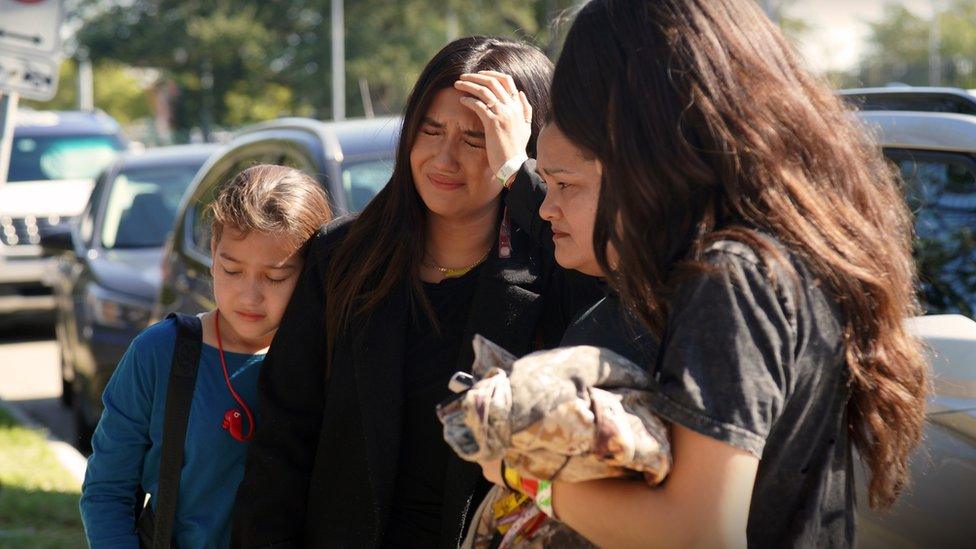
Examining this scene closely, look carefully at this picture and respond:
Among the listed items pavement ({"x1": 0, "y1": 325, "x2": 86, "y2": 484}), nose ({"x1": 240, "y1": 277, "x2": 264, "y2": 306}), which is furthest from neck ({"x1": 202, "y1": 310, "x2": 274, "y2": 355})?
pavement ({"x1": 0, "y1": 325, "x2": 86, "y2": 484})

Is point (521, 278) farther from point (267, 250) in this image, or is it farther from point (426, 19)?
point (426, 19)

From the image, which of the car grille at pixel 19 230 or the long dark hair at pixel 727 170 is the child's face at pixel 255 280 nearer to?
the long dark hair at pixel 727 170

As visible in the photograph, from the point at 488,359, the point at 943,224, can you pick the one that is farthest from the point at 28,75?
the point at 488,359

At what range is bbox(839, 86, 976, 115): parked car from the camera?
10.9 ft

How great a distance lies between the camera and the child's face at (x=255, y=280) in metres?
2.63

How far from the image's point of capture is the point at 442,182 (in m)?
2.53

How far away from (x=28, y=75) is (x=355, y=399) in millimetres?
4128

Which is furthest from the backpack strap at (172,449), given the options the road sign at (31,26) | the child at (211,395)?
the road sign at (31,26)

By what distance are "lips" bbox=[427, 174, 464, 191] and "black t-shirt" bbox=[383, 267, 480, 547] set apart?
28cm

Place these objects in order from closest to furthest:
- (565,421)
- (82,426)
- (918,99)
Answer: (565,421) → (918,99) → (82,426)

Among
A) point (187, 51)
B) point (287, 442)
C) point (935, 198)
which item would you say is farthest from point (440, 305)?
point (187, 51)

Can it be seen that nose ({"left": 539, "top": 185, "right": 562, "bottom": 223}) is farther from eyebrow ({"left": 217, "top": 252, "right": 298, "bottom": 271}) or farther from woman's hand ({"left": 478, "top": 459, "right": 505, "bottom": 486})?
eyebrow ({"left": 217, "top": 252, "right": 298, "bottom": 271})

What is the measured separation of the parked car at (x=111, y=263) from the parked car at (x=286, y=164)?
1.24 metres

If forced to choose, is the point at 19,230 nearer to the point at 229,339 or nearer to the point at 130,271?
the point at 130,271
